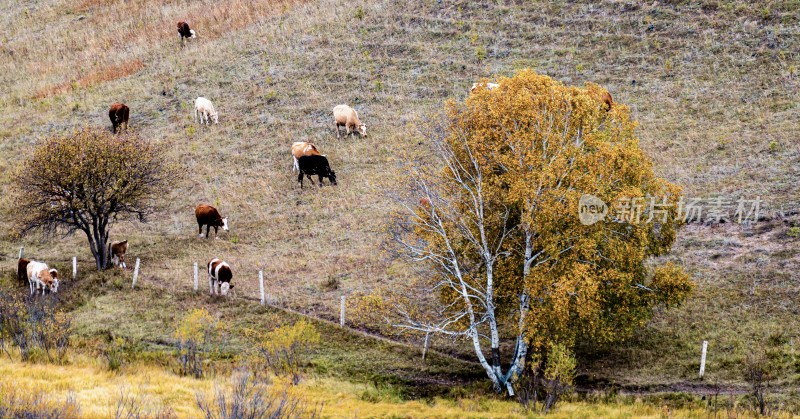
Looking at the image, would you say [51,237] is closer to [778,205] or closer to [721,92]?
[778,205]

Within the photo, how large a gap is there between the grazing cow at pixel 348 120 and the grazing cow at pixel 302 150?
12.8ft

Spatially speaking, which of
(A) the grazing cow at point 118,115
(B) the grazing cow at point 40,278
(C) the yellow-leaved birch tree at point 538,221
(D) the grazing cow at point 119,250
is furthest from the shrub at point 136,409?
(A) the grazing cow at point 118,115

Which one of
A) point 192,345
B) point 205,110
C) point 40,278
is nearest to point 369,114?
point 205,110

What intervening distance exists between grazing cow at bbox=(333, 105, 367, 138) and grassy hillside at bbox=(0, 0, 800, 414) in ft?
2.65

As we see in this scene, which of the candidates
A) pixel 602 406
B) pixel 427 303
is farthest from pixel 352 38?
pixel 602 406

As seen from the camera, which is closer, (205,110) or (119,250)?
(119,250)

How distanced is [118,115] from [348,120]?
612 inches

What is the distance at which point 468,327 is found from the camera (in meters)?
26.4

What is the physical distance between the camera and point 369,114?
49812 millimetres

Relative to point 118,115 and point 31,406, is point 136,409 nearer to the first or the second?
point 31,406

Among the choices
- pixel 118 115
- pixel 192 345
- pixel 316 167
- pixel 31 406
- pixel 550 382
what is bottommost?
pixel 550 382

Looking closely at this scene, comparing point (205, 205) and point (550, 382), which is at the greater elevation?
point (205, 205)

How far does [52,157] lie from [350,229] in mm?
13693

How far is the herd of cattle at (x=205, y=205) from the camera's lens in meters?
32.1
